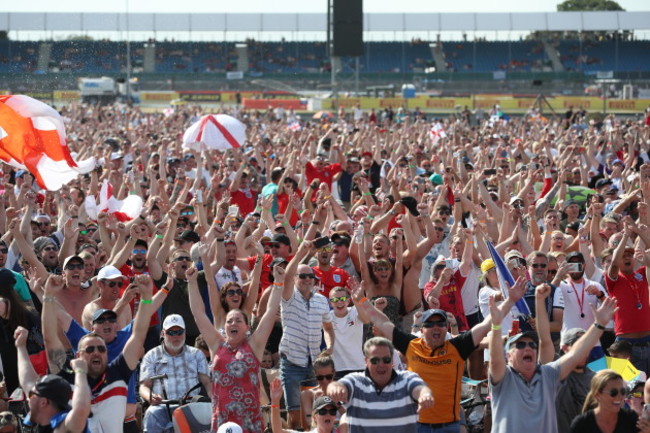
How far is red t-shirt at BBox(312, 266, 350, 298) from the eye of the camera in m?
8.98

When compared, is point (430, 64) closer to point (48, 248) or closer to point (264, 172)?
point (264, 172)

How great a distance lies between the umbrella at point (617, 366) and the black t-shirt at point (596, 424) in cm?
143

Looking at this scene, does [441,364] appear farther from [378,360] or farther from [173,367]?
[173,367]

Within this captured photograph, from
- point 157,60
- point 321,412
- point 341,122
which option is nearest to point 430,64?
point 157,60

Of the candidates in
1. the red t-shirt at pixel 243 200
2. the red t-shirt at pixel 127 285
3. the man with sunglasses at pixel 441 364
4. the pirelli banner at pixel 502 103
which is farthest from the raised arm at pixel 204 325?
the pirelli banner at pixel 502 103

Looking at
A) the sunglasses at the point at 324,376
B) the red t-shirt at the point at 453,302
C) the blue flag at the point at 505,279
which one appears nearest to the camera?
the sunglasses at the point at 324,376

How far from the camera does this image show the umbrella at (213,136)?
58.2ft

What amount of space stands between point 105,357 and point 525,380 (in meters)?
2.41

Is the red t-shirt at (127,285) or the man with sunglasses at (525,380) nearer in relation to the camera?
the man with sunglasses at (525,380)

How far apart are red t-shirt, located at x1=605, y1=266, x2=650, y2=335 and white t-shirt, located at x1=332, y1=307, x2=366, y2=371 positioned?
7.30 feet

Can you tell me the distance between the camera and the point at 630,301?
29.5ft

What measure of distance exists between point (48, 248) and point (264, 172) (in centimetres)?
903

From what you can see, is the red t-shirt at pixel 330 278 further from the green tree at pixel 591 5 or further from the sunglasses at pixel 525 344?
the green tree at pixel 591 5

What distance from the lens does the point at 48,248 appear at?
9914 millimetres
